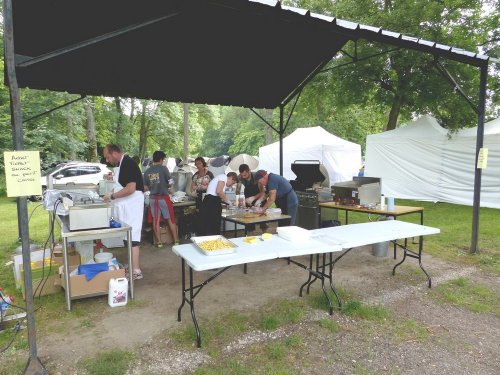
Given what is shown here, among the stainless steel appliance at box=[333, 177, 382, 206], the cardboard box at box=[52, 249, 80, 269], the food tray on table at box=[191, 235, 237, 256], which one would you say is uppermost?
the stainless steel appliance at box=[333, 177, 382, 206]

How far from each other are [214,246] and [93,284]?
1.56m

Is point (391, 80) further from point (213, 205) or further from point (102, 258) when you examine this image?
point (102, 258)

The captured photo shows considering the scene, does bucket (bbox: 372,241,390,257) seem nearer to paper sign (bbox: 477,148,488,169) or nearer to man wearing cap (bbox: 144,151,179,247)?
paper sign (bbox: 477,148,488,169)

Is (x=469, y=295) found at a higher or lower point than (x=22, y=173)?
lower

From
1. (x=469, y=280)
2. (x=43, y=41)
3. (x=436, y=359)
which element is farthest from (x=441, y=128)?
(x=43, y=41)

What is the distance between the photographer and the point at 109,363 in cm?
273

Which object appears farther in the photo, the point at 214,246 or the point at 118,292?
the point at 118,292

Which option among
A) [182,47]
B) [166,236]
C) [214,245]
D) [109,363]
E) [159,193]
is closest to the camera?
[109,363]

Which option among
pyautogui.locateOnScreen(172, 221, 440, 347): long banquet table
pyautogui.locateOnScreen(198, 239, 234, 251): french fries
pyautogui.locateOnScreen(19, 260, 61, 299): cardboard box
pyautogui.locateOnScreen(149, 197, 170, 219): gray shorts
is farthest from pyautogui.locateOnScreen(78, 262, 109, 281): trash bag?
pyautogui.locateOnScreen(149, 197, 170, 219): gray shorts

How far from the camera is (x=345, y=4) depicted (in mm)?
11484

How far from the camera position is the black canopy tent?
12.1ft

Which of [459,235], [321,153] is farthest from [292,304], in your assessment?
[321,153]

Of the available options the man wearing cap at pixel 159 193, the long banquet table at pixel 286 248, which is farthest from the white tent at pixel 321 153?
the long banquet table at pixel 286 248

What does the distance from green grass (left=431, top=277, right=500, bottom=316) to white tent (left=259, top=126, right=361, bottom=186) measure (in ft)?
30.5
